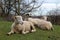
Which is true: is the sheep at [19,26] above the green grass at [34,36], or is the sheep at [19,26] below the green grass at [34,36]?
above

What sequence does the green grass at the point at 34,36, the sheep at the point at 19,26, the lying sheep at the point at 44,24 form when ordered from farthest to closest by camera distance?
1. the lying sheep at the point at 44,24
2. the sheep at the point at 19,26
3. the green grass at the point at 34,36

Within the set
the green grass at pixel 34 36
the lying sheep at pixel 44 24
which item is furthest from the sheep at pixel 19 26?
the lying sheep at pixel 44 24

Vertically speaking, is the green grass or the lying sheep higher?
the lying sheep

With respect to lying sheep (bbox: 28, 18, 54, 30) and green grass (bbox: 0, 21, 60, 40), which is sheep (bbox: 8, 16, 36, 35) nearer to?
green grass (bbox: 0, 21, 60, 40)

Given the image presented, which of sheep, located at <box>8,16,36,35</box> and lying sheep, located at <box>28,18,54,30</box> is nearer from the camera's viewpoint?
sheep, located at <box>8,16,36,35</box>

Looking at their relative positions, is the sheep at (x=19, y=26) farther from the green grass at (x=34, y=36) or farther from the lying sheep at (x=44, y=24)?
the lying sheep at (x=44, y=24)

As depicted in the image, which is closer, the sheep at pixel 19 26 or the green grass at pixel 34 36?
the green grass at pixel 34 36

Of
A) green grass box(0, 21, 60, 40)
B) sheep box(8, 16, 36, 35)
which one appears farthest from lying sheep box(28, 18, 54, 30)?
sheep box(8, 16, 36, 35)

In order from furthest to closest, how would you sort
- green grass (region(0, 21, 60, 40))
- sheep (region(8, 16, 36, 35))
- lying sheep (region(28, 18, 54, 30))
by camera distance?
lying sheep (region(28, 18, 54, 30)) → sheep (region(8, 16, 36, 35)) → green grass (region(0, 21, 60, 40))

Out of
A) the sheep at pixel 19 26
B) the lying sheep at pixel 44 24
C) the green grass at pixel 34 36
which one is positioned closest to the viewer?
the green grass at pixel 34 36

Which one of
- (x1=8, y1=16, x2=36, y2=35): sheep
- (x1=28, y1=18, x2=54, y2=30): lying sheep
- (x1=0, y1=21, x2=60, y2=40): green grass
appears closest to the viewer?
(x1=0, y1=21, x2=60, y2=40): green grass

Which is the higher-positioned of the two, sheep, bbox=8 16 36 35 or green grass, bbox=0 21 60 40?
sheep, bbox=8 16 36 35

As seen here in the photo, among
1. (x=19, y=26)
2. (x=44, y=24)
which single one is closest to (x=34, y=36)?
(x=19, y=26)

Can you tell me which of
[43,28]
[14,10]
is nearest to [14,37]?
[43,28]
